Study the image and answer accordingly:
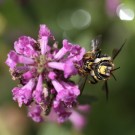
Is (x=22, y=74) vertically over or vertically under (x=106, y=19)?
under

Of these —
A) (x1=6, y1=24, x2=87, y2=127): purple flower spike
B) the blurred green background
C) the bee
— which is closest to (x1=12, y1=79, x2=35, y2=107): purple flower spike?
(x1=6, y1=24, x2=87, y2=127): purple flower spike

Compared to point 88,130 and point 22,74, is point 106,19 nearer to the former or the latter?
point 88,130

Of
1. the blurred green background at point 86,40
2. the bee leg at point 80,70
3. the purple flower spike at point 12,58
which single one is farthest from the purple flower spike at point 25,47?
the blurred green background at point 86,40

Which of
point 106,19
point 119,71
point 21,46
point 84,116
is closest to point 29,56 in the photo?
point 21,46

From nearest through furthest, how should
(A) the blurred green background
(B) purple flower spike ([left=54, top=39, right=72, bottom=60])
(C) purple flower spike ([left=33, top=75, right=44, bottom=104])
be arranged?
(C) purple flower spike ([left=33, top=75, right=44, bottom=104]) < (B) purple flower spike ([left=54, top=39, right=72, bottom=60]) < (A) the blurred green background

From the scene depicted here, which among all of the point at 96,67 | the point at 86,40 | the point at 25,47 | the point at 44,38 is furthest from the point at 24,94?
the point at 86,40

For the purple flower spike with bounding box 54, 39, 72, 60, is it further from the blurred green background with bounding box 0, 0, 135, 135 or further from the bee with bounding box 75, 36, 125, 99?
the blurred green background with bounding box 0, 0, 135, 135

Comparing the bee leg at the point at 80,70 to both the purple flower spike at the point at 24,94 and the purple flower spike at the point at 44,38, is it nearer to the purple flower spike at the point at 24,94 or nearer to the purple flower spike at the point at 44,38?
the purple flower spike at the point at 44,38
